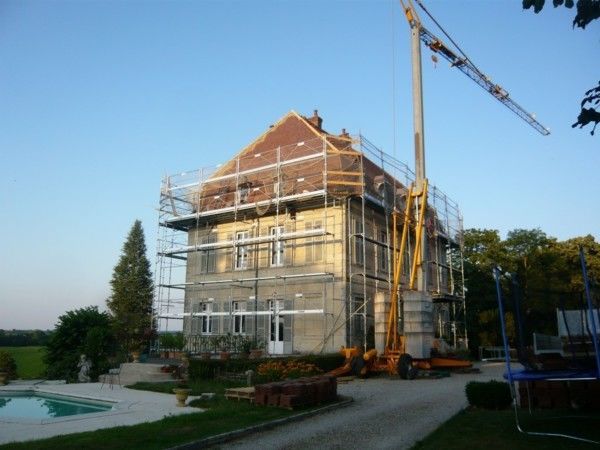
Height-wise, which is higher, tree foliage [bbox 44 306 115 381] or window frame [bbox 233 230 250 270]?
window frame [bbox 233 230 250 270]

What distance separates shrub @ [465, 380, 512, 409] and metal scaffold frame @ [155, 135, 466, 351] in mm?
13312

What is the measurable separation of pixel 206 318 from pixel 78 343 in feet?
27.6

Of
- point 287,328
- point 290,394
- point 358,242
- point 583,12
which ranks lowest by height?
point 290,394

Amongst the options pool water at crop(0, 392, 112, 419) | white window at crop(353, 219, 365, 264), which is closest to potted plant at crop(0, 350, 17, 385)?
pool water at crop(0, 392, 112, 419)

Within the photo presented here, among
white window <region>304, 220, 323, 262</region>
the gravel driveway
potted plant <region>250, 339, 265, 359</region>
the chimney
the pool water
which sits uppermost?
the chimney

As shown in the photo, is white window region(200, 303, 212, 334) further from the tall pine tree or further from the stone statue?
the tall pine tree

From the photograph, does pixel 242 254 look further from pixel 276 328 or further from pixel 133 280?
pixel 133 280

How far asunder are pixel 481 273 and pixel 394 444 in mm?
30912

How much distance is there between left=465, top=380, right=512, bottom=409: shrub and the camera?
1084cm

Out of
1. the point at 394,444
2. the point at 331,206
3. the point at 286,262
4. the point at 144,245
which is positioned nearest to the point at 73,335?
the point at 286,262

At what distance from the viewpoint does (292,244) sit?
2738 centimetres

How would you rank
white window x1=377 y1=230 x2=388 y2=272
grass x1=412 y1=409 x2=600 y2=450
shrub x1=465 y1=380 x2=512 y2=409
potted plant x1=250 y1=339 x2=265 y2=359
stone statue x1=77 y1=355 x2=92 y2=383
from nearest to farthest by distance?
grass x1=412 y1=409 x2=600 y2=450
shrub x1=465 y1=380 x2=512 y2=409
stone statue x1=77 y1=355 x2=92 y2=383
potted plant x1=250 y1=339 x2=265 y2=359
white window x1=377 y1=230 x2=388 y2=272

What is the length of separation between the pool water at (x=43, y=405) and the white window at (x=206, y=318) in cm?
1295

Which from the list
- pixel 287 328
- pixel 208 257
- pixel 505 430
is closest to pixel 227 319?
pixel 208 257
